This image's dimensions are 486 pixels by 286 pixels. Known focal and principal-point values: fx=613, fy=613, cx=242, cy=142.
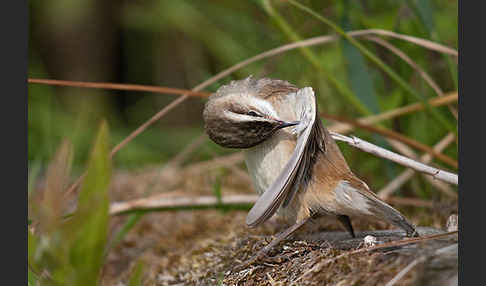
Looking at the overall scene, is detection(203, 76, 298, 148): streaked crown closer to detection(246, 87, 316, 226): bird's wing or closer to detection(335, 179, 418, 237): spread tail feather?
detection(246, 87, 316, 226): bird's wing

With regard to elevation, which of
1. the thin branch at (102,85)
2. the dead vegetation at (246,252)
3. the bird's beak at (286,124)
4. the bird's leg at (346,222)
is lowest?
the dead vegetation at (246,252)

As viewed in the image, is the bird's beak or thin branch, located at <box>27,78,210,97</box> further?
thin branch, located at <box>27,78,210,97</box>

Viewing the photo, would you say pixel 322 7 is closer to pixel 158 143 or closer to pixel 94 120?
pixel 158 143

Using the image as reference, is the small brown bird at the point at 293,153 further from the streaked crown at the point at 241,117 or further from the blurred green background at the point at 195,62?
the blurred green background at the point at 195,62

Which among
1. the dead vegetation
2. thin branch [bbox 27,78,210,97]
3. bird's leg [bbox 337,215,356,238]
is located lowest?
the dead vegetation

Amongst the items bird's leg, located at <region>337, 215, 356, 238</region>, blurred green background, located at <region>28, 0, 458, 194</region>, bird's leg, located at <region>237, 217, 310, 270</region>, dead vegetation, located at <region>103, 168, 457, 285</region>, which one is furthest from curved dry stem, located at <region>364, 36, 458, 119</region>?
bird's leg, located at <region>237, 217, 310, 270</region>

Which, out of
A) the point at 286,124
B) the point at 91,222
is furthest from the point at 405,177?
the point at 91,222

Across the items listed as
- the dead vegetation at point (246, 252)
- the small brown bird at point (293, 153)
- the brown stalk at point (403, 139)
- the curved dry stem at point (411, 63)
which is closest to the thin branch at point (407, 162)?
the small brown bird at point (293, 153)
